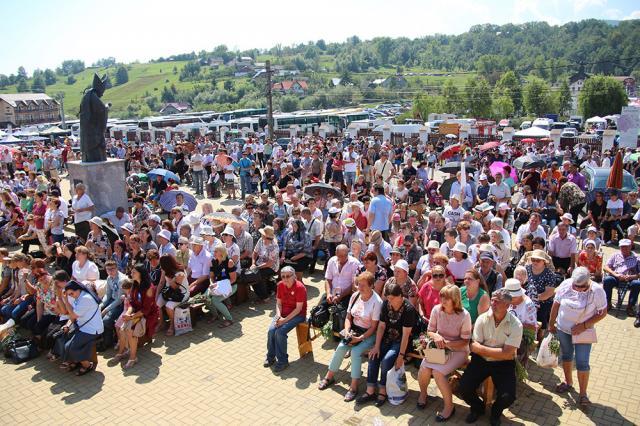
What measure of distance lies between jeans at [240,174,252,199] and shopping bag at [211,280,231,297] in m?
9.94

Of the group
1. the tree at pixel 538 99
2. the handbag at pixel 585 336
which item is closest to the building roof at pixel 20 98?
the tree at pixel 538 99

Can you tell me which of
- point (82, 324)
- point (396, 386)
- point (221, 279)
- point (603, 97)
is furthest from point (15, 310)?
point (603, 97)

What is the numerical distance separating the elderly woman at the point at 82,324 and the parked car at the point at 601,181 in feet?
33.5

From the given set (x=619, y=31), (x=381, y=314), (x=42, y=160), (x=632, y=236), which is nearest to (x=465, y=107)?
(x=42, y=160)

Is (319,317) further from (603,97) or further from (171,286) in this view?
(603,97)

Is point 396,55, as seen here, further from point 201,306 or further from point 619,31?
point 201,306

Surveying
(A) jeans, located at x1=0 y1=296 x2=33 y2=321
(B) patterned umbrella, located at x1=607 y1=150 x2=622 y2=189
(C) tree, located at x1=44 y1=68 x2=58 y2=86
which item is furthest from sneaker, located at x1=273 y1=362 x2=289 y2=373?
(C) tree, located at x1=44 y1=68 x2=58 y2=86

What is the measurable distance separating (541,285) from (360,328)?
2.39 meters

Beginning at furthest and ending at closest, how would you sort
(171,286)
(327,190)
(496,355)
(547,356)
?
1. (327,190)
2. (171,286)
3. (547,356)
4. (496,355)

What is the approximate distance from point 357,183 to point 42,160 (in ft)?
55.4

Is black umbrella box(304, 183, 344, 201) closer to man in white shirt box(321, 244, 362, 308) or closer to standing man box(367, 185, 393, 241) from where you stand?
standing man box(367, 185, 393, 241)

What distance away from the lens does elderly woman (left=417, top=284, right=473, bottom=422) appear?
5344mm

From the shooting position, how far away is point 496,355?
512 centimetres

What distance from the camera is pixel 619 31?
162 metres
